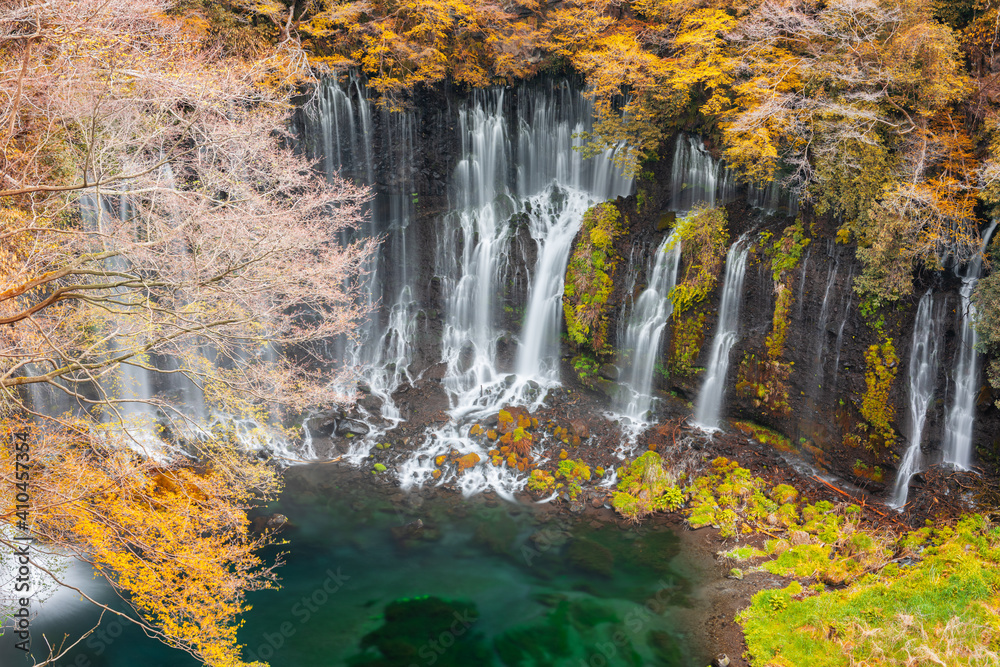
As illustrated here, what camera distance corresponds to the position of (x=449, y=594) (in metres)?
10.1

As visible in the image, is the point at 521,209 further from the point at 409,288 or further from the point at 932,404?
the point at 932,404

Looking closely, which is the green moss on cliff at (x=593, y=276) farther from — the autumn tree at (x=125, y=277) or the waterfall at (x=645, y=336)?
the autumn tree at (x=125, y=277)

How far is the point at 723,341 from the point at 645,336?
198cm

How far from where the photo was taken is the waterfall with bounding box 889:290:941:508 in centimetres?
1068

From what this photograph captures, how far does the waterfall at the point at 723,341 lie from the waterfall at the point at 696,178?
6.69 feet

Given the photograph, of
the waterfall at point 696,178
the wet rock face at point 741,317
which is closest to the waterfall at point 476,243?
the wet rock face at point 741,317

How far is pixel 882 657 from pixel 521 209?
13543 millimetres

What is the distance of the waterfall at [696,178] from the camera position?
1468 cm

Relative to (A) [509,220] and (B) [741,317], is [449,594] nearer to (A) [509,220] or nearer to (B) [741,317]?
(B) [741,317]

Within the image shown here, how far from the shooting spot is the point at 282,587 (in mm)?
10133

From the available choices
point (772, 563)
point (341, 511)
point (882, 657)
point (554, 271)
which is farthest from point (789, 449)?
point (341, 511)

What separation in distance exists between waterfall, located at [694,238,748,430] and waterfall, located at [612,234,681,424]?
127 cm

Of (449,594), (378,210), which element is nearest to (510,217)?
(378,210)

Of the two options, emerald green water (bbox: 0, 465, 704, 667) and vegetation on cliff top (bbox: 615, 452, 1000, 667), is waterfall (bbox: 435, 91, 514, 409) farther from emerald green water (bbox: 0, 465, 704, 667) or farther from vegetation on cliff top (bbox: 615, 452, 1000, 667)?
vegetation on cliff top (bbox: 615, 452, 1000, 667)
